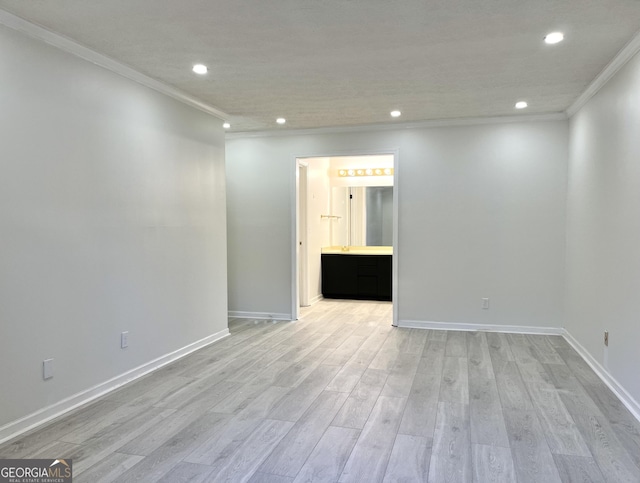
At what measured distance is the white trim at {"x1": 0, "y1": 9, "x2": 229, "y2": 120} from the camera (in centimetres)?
253

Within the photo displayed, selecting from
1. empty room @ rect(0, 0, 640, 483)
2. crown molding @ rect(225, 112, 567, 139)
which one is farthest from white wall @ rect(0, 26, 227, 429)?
crown molding @ rect(225, 112, 567, 139)

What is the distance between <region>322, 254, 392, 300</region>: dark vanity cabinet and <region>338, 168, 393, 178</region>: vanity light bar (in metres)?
1.44

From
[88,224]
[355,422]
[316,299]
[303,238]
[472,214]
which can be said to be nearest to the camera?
[355,422]

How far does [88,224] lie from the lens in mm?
3049

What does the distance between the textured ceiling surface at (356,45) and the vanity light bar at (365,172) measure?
121 inches

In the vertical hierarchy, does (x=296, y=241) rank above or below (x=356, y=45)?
below

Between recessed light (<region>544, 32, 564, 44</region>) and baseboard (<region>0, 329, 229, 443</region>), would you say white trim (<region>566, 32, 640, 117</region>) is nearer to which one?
recessed light (<region>544, 32, 564, 44</region>)

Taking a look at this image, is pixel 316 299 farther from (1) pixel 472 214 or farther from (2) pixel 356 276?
(1) pixel 472 214

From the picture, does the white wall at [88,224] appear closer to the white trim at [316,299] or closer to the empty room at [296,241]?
the empty room at [296,241]

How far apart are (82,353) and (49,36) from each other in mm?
1996

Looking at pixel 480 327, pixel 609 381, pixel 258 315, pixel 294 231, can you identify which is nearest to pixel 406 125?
pixel 294 231

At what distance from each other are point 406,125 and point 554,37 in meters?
2.48

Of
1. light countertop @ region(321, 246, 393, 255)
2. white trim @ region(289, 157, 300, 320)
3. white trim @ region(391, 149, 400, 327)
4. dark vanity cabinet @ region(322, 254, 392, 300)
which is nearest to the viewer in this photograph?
white trim @ region(391, 149, 400, 327)

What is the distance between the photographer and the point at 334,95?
408 centimetres
